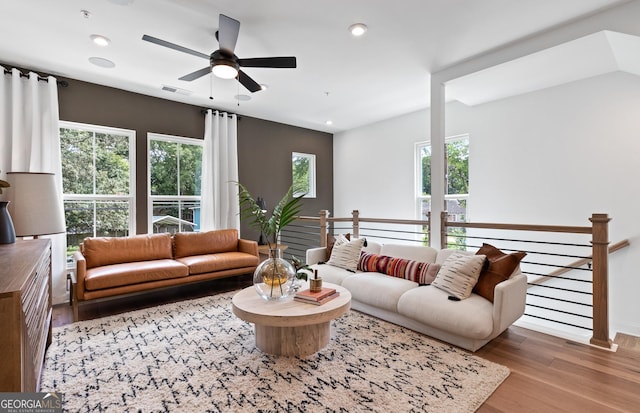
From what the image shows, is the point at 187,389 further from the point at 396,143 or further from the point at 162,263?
the point at 396,143

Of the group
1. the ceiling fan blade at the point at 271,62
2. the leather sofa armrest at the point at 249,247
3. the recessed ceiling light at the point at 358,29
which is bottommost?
the leather sofa armrest at the point at 249,247

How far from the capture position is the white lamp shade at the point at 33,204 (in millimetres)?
2873

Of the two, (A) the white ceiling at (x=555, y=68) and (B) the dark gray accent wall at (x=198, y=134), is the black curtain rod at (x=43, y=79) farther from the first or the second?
(A) the white ceiling at (x=555, y=68)

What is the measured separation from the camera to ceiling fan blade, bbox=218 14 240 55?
7.71ft

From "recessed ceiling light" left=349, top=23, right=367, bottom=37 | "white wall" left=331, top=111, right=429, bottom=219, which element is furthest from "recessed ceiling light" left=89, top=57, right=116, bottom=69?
"white wall" left=331, top=111, right=429, bottom=219

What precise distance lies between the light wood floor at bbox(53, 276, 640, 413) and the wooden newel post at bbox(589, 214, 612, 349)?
15 centimetres

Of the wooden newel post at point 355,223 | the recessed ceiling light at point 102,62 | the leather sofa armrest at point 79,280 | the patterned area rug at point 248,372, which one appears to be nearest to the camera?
the patterned area rug at point 248,372

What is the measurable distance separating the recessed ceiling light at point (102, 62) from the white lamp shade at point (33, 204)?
135 cm

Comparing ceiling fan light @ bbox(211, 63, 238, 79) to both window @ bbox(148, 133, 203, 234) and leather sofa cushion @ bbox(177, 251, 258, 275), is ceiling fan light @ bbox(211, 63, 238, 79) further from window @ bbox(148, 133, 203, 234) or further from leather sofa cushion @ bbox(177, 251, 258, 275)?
window @ bbox(148, 133, 203, 234)

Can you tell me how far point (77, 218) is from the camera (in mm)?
4105

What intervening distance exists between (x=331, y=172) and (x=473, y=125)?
122 inches

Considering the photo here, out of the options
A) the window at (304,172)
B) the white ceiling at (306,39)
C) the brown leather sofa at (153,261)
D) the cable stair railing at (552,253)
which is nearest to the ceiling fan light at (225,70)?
the white ceiling at (306,39)

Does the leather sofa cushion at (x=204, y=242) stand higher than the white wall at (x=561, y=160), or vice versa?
the white wall at (x=561, y=160)

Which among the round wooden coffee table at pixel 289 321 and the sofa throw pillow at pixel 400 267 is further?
the sofa throw pillow at pixel 400 267
